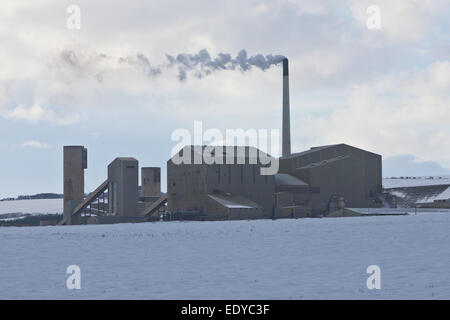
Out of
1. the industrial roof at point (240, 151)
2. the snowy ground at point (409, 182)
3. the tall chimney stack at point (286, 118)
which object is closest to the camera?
the industrial roof at point (240, 151)

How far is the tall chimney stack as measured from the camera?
14500 cm

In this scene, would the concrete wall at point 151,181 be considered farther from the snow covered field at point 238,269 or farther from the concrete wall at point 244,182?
the snow covered field at point 238,269

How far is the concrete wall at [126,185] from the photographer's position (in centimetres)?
13300

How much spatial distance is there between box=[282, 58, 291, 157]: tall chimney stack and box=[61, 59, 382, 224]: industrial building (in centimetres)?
19

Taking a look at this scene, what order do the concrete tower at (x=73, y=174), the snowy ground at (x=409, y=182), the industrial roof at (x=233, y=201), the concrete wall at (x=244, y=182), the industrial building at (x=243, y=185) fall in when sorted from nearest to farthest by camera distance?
the industrial roof at (x=233, y=201) → the industrial building at (x=243, y=185) → the concrete wall at (x=244, y=182) → the concrete tower at (x=73, y=174) → the snowy ground at (x=409, y=182)

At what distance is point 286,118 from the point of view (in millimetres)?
147000

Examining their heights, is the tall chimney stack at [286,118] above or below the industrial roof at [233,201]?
above

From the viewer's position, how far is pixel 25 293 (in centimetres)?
2767

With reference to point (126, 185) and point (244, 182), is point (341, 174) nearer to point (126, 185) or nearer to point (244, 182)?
point (244, 182)

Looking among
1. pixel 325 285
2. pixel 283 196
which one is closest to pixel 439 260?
pixel 325 285

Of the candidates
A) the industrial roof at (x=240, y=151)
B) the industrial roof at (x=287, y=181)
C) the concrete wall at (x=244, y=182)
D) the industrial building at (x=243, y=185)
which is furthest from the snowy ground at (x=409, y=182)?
the concrete wall at (x=244, y=182)
